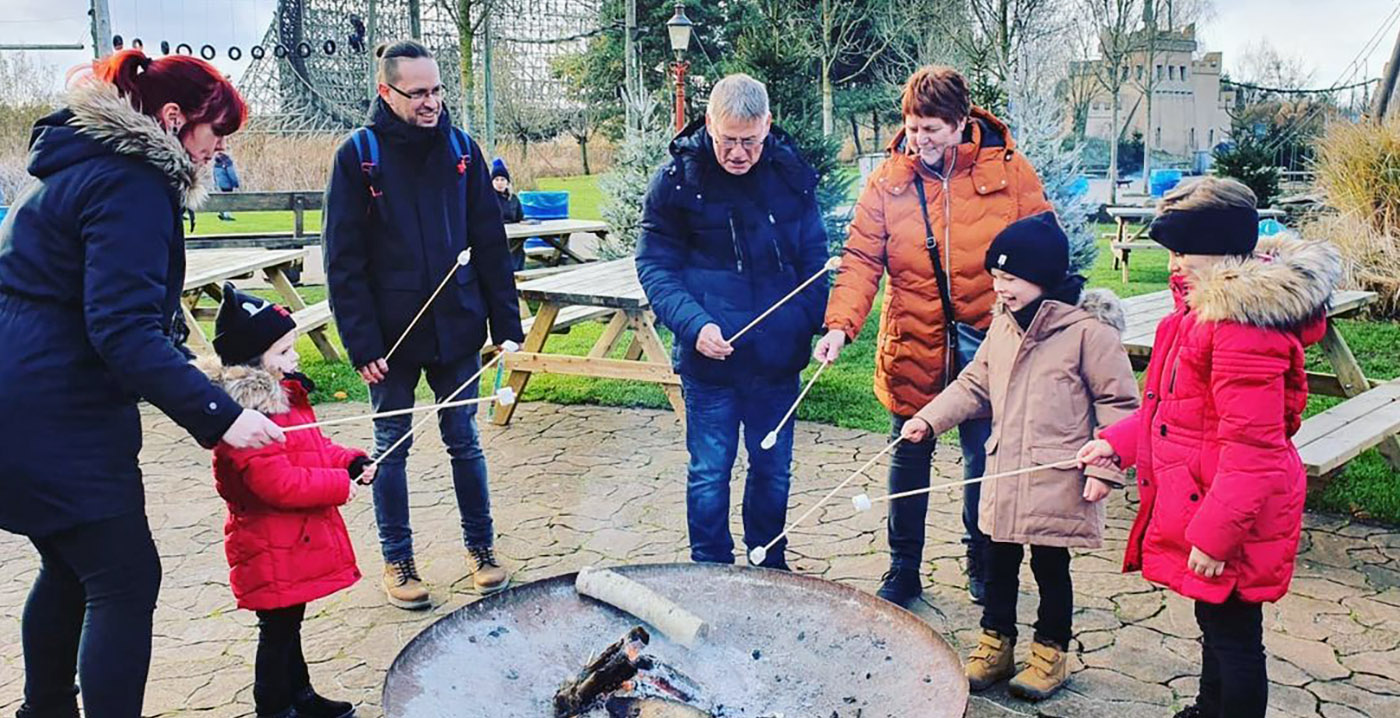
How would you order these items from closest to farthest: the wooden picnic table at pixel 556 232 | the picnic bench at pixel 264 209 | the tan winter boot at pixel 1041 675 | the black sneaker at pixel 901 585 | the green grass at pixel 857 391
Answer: the tan winter boot at pixel 1041 675, the black sneaker at pixel 901 585, the green grass at pixel 857 391, the wooden picnic table at pixel 556 232, the picnic bench at pixel 264 209

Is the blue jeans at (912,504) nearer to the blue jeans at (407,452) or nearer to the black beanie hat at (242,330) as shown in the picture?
the blue jeans at (407,452)

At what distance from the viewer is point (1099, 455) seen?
2.96m

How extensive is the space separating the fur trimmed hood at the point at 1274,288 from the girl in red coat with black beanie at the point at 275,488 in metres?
2.30

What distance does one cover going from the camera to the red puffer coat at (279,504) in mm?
2875

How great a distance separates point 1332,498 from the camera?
507cm

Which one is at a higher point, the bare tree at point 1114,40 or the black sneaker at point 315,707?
the bare tree at point 1114,40

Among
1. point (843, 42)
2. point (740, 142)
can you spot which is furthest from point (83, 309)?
point (843, 42)

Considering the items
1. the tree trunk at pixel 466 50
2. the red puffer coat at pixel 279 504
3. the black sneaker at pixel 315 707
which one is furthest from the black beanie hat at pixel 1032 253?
the tree trunk at pixel 466 50

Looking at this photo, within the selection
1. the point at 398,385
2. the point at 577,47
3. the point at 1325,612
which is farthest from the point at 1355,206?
the point at 577,47

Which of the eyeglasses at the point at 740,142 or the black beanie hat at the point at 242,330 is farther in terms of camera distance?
the eyeglasses at the point at 740,142

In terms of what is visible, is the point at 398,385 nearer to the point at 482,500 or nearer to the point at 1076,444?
the point at 482,500

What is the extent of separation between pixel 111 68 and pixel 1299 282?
2857mm

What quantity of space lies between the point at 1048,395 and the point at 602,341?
13.3 feet

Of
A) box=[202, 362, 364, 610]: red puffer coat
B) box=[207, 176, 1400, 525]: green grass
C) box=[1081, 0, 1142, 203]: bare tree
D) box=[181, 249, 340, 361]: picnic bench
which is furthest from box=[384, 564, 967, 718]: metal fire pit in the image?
box=[1081, 0, 1142, 203]: bare tree
